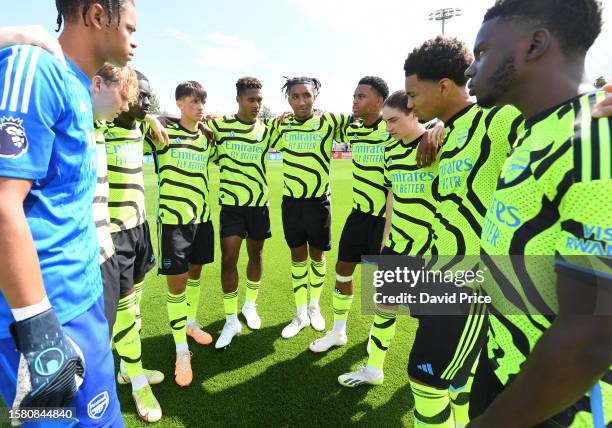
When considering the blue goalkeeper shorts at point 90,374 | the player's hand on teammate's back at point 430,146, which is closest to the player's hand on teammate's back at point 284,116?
the player's hand on teammate's back at point 430,146

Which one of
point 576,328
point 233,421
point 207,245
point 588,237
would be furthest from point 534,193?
point 207,245

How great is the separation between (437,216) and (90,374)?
1945 millimetres

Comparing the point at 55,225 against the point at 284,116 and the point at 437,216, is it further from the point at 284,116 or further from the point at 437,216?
the point at 284,116

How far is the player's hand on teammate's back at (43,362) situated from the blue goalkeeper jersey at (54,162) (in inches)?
5.7

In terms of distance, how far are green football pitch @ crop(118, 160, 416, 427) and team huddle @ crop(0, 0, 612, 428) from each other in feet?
0.58

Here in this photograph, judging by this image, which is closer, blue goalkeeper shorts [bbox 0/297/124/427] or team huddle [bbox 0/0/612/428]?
team huddle [bbox 0/0/612/428]

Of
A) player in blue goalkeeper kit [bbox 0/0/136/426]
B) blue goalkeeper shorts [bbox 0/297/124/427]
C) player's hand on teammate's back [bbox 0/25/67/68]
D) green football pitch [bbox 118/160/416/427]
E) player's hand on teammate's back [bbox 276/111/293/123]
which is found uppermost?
player's hand on teammate's back [bbox 276/111/293/123]

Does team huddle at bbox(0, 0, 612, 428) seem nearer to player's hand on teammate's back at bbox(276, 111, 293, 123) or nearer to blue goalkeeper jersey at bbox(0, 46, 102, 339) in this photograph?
blue goalkeeper jersey at bbox(0, 46, 102, 339)

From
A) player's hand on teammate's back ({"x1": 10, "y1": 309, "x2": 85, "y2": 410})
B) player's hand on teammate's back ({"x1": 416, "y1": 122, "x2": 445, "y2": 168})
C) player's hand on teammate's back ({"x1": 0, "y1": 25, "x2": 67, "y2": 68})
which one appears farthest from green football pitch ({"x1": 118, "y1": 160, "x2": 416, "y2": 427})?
player's hand on teammate's back ({"x1": 0, "y1": 25, "x2": 67, "y2": 68})

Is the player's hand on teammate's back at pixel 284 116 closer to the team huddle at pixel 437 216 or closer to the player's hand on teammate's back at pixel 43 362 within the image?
the team huddle at pixel 437 216

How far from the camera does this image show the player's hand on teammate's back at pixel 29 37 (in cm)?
120

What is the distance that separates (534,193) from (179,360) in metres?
3.23

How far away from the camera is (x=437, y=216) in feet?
6.72

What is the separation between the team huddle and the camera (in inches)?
33.2
